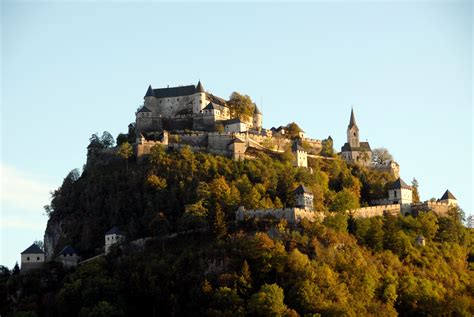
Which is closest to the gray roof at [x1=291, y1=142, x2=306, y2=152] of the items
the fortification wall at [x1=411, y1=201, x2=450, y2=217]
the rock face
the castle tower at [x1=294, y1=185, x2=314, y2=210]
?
the castle tower at [x1=294, y1=185, x2=314, y2=210]

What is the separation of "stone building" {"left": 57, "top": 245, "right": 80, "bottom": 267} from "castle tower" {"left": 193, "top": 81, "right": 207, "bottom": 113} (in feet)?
90.3

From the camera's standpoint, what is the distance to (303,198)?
107875 millimetres

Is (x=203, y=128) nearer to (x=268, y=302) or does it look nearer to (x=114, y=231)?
(x=114, y=231)

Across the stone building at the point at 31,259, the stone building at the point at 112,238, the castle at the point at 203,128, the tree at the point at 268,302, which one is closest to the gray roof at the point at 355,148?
the castle at the point at 203,128

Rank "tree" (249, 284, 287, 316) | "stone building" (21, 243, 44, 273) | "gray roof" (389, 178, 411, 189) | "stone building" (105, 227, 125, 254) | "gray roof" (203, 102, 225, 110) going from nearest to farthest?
"tree" (249, 284, 287, 316) → "stone building" (105, 227, 125, 254) → "stone building" (21, 243, 44, 273) → "gray roof" (389, 178, 411, 189) → "gray roof" (203, 102, 225, 110)

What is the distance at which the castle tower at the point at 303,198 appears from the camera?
10781 centimetres

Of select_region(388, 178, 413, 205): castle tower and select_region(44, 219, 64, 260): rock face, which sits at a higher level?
select_region(388, 178, 413, 205): castle tower

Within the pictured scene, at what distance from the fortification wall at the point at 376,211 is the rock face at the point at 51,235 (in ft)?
109

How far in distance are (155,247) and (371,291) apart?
2232cm

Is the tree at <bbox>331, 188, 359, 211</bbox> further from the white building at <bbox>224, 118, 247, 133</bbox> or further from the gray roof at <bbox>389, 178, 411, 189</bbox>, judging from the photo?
the white building at <bbox>224, 118, 247, 133</bbox>

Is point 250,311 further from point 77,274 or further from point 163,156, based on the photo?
point 163,156

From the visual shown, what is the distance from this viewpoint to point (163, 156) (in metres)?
115

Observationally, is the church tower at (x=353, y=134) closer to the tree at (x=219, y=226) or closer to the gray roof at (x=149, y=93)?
the gray roof at (x=149, y=93)

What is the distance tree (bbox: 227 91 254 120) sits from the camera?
130375mm
